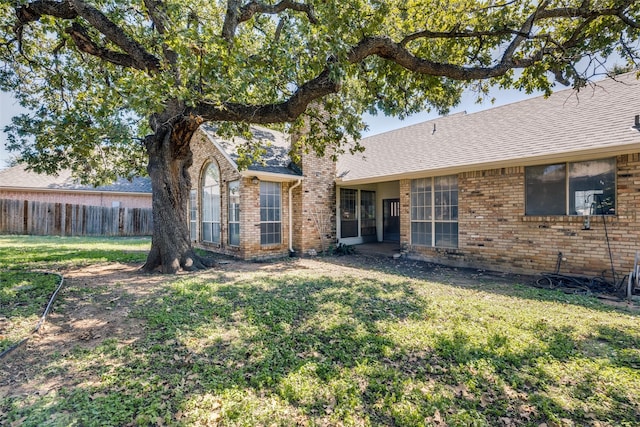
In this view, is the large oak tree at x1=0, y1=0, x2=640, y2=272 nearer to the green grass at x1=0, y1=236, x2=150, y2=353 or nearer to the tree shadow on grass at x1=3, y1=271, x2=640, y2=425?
the green grass at x1=0, y1=236, x2=150, y2=353

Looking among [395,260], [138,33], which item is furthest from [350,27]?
[395,260]

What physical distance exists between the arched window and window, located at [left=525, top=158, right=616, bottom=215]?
10.7 meters

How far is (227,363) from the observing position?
11.1 ft

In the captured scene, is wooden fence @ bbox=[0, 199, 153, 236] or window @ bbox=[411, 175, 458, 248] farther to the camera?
wooden fence @ bbox=[0, 199, 153, 236]

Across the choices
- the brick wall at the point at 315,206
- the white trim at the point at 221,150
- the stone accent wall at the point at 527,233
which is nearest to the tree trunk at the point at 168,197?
the white trim at the point at 221,150

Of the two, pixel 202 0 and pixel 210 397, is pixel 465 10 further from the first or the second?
pixel 210 397

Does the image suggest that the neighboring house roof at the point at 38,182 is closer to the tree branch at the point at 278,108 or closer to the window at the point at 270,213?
the window at the point at 270,213

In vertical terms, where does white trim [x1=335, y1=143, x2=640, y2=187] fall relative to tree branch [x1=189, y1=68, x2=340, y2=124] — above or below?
below

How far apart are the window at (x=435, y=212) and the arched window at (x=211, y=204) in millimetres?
7721

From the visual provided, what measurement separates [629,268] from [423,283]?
4399 mm

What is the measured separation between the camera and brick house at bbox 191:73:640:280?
6.90 m

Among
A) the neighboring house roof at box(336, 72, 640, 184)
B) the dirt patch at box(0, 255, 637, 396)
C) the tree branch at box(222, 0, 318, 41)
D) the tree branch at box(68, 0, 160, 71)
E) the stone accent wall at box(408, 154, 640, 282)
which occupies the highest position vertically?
the tree branch at box(222, 0, 318, 41)

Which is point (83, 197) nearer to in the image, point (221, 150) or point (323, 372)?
point (221, 150)

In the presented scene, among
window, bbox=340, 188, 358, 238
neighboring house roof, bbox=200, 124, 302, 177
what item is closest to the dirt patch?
window, bbox=340, 188, 358, 238
